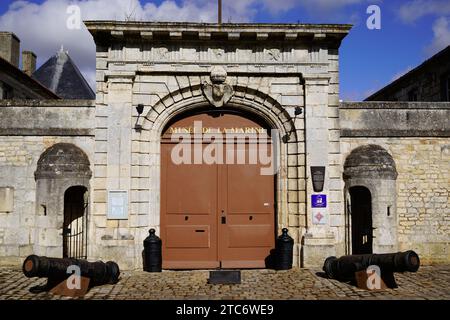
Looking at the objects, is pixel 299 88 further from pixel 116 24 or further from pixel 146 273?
pixel 146 273

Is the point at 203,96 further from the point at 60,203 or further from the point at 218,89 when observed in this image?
the point at 60,203

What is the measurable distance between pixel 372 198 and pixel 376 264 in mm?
2208

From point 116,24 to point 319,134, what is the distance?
473 centimetres

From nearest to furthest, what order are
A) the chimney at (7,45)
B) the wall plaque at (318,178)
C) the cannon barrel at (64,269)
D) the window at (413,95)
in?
the cannon barrel at (64,269), the wall plaque at (318,178), the window at (413,95), the chimney at (7,45)

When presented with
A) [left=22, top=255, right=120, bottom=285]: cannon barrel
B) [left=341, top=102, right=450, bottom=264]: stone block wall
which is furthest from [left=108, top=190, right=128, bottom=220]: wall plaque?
[left=341, top=102, right=450, bottom=264]: stone block wall

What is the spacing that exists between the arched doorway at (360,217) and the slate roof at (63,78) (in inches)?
628

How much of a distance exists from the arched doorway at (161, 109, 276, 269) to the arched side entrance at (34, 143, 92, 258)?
5.50 ft

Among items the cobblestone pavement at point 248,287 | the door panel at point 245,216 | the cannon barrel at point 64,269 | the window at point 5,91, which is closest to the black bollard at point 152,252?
the cobblestone pavement at point 248,287

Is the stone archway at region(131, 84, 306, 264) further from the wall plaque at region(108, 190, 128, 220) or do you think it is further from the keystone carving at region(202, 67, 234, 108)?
the wall plaque at region(108, 190, 128, 220)

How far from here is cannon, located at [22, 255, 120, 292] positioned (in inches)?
266

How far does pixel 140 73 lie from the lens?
9617mm

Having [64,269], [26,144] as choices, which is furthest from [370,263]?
[26,144]

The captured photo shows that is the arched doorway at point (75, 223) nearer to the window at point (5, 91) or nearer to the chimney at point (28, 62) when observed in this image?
the window at point (5, 91)

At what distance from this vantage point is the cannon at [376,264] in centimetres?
704
